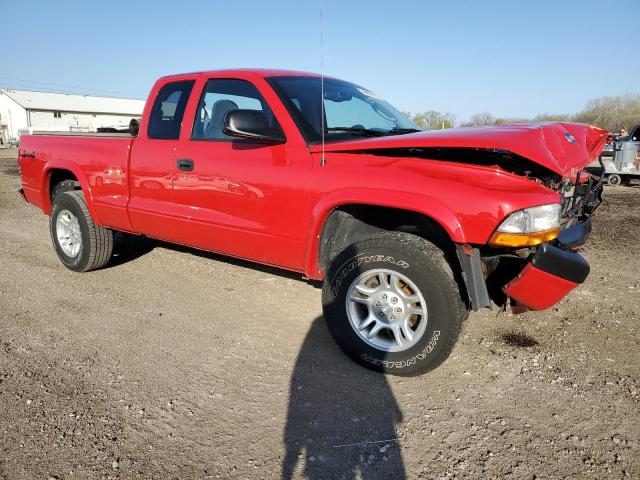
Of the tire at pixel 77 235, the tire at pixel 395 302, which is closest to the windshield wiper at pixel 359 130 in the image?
the tire at pixel 395 302

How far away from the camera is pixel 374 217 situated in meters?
3.36

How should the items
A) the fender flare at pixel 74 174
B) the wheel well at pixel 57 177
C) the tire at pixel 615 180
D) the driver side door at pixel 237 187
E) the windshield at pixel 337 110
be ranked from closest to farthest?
the driver side door at pixel 237 187 → the windshield at pixel 337 110 → the fender flare at pixel 74 174 → the wheel well at pixel 57 177 → the tire at pixel 615 180

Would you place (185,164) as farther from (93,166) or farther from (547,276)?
(547,276)

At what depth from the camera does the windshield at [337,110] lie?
11.4 ft

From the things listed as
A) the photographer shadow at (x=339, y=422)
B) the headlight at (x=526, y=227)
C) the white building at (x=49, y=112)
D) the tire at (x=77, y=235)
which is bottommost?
the photographer shadow at (x=339, y=422)

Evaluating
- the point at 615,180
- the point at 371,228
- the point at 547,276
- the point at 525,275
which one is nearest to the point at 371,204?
the point at 371,228

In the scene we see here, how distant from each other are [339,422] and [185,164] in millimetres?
2370

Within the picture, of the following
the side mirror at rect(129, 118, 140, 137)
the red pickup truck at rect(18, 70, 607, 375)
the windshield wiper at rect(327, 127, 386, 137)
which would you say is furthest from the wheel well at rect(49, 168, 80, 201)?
the windshield wiper at rect(327, 127, 386, 137)

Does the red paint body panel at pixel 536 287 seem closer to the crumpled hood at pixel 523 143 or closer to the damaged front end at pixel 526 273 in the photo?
the damaged front end at pixel 526 273

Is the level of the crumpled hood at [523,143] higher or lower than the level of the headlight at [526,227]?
higher

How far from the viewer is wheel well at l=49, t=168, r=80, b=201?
5102 mm

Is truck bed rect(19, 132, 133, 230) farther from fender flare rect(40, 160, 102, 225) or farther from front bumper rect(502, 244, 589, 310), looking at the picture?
front bumper rect(502, 244, 589, 310)

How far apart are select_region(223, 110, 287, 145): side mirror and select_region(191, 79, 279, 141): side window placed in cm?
51

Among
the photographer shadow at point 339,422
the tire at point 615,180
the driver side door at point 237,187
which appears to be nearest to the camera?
the photographer shadow at point 339,422
